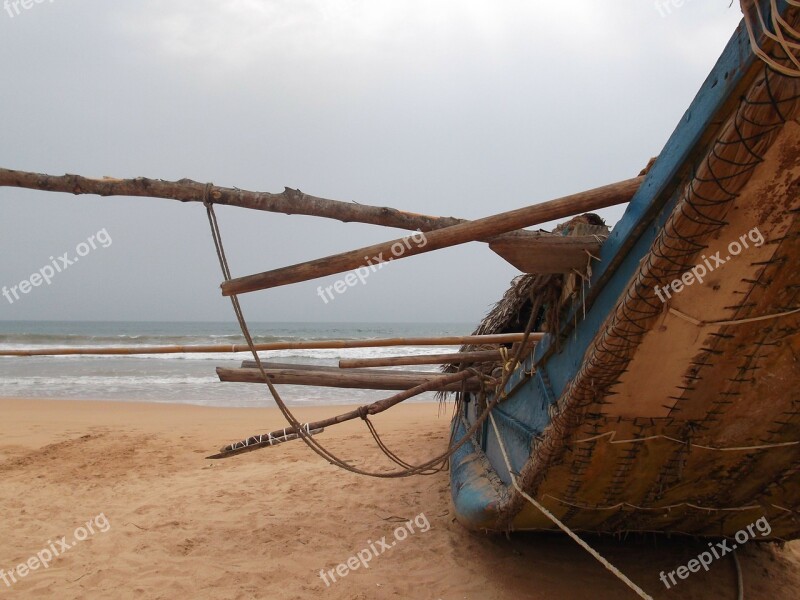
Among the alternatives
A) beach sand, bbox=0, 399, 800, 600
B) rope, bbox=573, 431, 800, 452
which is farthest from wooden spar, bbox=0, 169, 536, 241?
beach sand, bbox=0, 399, 800, 600

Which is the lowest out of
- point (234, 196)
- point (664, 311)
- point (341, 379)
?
point (341, 379)

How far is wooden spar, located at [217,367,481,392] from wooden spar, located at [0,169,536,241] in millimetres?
1615

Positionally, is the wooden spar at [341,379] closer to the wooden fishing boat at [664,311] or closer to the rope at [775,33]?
the wooden fishing boat at [664,311]

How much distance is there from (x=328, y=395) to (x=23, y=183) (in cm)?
1136

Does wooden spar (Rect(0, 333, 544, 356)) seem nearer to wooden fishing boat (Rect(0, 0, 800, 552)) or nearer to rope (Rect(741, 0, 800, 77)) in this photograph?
wooden fishing boat (Rect(0, 0, 800, 552))

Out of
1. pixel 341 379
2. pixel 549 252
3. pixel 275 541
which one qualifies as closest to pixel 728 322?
pixel 549 252

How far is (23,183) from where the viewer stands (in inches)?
91.8

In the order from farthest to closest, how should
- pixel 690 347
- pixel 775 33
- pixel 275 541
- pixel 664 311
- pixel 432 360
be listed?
pixel 275 541, pixel 432 360, pixel 690 347, pixel 664 311, pixel 775 33

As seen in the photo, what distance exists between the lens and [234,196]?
7.82ft

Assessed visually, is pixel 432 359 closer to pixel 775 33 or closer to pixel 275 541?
pixel 275 541

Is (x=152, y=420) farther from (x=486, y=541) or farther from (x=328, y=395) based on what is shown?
(x=486, y=541)

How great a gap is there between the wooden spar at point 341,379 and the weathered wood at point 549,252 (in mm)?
1859

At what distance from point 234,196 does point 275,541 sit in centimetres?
283

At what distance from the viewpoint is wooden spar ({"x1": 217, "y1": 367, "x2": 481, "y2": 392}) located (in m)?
3.91
